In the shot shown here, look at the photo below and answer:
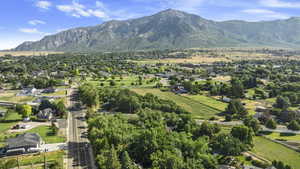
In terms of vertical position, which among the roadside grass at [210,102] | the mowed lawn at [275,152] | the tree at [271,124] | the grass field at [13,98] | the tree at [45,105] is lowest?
the mowed lawn at [275,152]

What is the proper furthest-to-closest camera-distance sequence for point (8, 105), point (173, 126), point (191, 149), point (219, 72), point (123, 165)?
point (219, 72), point (8, 105), point (173, 126), point (191, 149), point (123, 165)

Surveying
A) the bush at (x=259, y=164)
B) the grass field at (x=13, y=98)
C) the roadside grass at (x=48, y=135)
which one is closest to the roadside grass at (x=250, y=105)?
the bush at (x=259, y=164)

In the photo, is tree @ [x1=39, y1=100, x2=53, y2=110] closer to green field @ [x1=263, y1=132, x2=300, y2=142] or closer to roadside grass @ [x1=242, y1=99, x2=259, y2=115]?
green field @ [x1=263, y1=132, x2=300, y2=142]

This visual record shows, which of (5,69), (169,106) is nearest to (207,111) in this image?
(169,106)

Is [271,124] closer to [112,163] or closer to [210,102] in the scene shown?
[210,102]

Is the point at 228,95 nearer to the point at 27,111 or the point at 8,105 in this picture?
the point at 27,111

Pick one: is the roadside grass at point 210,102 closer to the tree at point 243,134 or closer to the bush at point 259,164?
the tree at point 243,134

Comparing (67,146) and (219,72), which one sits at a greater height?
(219,72)

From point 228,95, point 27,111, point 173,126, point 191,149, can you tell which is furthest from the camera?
point 228,95
